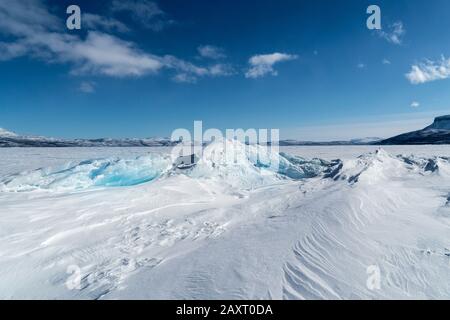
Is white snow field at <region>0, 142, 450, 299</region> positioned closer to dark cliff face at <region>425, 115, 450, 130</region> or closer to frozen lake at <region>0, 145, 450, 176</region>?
frozen lake at <region>0, 145, 450, 176</region>

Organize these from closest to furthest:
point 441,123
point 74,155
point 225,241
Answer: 1. point 225,241
2. point 74,155
3. point 441,123

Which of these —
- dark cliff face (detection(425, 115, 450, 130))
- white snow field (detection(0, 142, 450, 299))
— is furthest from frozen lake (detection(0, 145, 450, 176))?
dark cliff face (detection(425, 115, 450, 130))

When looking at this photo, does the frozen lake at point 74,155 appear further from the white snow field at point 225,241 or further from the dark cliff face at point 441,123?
the dark cliff face at point 441,123

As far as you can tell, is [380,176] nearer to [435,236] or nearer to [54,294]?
[435,236]

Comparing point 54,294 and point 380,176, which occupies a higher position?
point 380,176

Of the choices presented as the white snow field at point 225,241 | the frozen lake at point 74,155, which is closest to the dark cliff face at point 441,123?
the frozen lake at point 74,155

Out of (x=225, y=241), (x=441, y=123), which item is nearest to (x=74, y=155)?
(x=225, y=241)

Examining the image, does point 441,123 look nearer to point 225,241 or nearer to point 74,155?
point 74,155

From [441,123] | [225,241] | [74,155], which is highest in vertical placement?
[441,123]

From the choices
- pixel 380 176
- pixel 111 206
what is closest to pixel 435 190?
pixel 380 176
